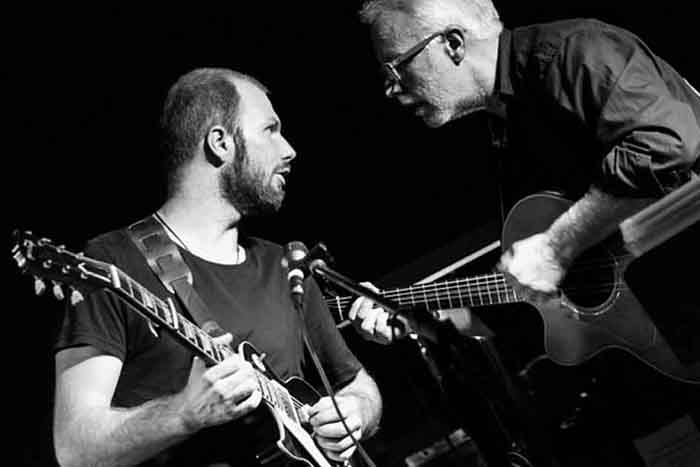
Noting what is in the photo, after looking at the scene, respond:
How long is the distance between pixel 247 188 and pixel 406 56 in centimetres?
76

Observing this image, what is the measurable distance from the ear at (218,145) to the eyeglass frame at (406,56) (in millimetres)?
639

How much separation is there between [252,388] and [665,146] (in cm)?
143

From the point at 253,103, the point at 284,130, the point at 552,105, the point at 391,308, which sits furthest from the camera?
the point at 284,130

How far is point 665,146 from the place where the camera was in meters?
2.56

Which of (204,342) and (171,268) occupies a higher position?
(171,268)

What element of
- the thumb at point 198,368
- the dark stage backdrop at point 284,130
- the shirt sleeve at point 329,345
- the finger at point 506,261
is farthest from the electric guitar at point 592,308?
the thumb at point 198,368

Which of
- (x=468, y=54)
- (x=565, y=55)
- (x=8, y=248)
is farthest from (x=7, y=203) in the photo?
(x=565, y=55)

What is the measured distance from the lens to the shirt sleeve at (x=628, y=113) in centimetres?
258

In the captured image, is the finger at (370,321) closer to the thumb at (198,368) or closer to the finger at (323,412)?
the finger at (323,412)

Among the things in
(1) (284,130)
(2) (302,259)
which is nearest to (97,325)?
(2) (302,259)

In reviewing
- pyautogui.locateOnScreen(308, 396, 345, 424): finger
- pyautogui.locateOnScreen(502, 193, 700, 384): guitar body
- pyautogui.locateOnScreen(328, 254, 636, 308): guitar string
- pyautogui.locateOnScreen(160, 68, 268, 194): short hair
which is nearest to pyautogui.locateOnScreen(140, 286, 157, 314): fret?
pyautogui.locateOnScreen(308, 396, 345, 424): finger

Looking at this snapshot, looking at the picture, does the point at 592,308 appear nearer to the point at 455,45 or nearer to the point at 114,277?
the point at 455,45

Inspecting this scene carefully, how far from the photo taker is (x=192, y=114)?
10.4ft

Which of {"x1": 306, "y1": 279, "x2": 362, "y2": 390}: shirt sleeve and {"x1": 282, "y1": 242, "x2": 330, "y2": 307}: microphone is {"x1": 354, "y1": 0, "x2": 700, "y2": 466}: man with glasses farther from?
{"x1": 282, "y1": 242, "x2": 330, "y2": 307}: microphone
